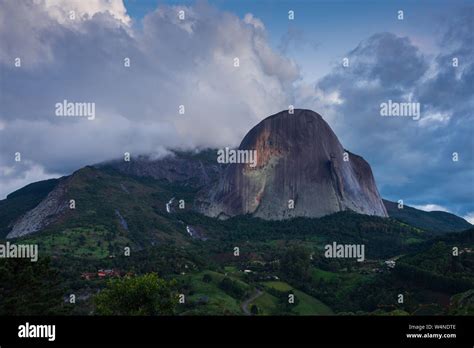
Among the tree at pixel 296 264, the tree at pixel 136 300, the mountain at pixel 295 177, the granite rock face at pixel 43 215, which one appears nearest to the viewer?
the tree at pixel 136 300

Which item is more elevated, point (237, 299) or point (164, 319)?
point (164, 319)

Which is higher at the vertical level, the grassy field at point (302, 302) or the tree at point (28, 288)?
the tree at point (28, 288)

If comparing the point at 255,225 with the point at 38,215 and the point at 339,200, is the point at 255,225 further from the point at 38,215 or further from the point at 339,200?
the point at 38,215

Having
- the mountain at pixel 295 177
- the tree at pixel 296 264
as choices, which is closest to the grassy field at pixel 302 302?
the tree at pixel 296 264

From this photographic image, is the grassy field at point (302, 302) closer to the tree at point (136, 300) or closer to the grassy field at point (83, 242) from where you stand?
the tree at point (136, 300)

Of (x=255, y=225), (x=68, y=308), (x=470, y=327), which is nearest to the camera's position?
(x=470, y=327)

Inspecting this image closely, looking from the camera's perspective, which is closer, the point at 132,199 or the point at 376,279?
the point at 376,279

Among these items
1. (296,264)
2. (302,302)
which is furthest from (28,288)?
(296,264)

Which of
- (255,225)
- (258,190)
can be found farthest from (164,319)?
(258,190)
